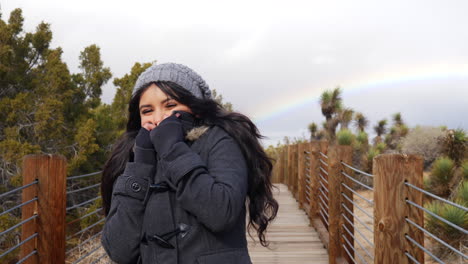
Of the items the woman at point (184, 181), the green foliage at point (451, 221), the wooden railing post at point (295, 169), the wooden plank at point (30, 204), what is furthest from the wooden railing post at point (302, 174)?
the woman at point (184, 181)

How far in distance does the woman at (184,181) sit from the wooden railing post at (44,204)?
1.04 m

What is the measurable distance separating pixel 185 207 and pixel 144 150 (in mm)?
315

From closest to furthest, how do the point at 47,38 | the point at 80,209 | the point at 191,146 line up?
1. the point at 191,146
2. the point at 80,209
3. the point at 47,38

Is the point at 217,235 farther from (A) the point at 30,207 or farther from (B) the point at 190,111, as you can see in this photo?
(A) the point at 30,207

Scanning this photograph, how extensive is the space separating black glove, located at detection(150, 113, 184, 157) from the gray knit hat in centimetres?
21

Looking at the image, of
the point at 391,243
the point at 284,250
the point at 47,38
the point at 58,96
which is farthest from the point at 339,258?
the point at 47,38

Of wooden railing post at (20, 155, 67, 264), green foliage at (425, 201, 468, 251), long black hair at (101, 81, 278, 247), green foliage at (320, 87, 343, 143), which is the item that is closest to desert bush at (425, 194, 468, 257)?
green foliage at (425, 201, 468, 251)

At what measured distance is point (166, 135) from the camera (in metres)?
1.81

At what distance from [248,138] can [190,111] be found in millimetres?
273

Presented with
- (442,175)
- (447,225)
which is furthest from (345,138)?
(447,225)

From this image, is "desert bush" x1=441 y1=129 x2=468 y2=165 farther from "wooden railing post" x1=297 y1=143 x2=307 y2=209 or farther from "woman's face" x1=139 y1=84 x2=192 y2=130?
"woman's face" x1=139 y1=84 x2=192 y2=130

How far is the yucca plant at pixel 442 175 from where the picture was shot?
10.3 metres

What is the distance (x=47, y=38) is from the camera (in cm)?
1453

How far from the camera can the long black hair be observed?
1957 mm
